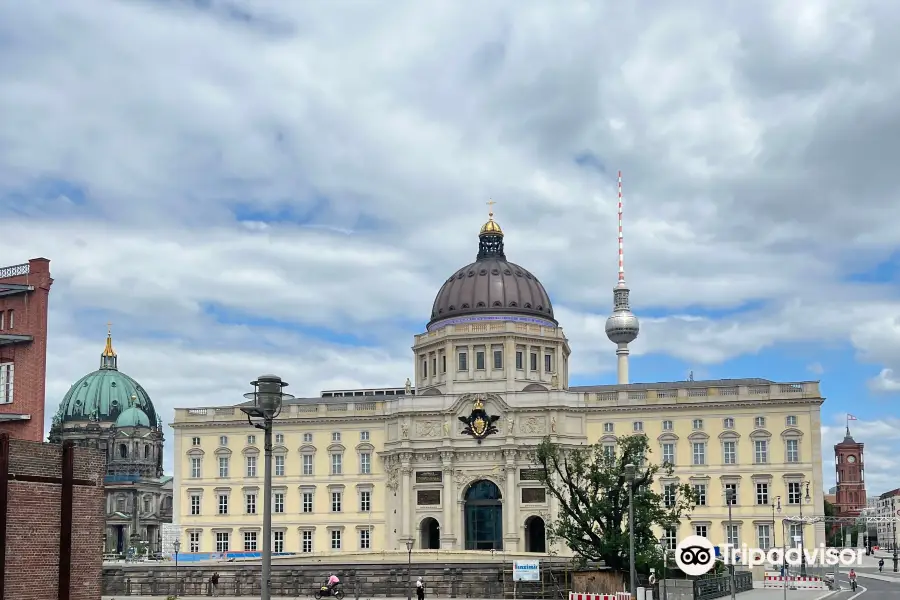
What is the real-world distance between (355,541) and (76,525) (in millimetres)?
80356

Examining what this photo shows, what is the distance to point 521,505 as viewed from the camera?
347ft

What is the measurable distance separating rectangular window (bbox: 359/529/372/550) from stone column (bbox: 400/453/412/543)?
4622 millimetres

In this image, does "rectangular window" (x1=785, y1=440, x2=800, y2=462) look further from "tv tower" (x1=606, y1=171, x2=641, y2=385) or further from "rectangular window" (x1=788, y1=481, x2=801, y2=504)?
"tv tower" (x1=606, y1=171, x2=641, y2=385)

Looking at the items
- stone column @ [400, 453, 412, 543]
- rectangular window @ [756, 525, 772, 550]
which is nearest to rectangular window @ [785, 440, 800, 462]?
rectangular window @ [756, 525, 772, 550]

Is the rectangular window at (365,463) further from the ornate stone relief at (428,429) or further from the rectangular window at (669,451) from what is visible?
the rectangular window at (669,451)

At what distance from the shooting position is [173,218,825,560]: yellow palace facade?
104500mm

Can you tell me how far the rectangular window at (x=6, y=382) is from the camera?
1507 inches

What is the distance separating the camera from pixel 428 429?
110 meters

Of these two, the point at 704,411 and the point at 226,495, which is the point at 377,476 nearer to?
the point at 226,495

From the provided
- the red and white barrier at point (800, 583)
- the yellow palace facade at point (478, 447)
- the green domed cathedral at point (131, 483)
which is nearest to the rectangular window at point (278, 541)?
the yellow palace facade at point (478, 447)

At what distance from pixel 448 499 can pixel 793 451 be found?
3041cm

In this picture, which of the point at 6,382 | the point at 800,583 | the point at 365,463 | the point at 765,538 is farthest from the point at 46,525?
the point at 765,538

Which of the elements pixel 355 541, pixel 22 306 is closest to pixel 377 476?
pixel 355 541

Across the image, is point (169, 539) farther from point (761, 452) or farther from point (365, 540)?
point (761, 452)
